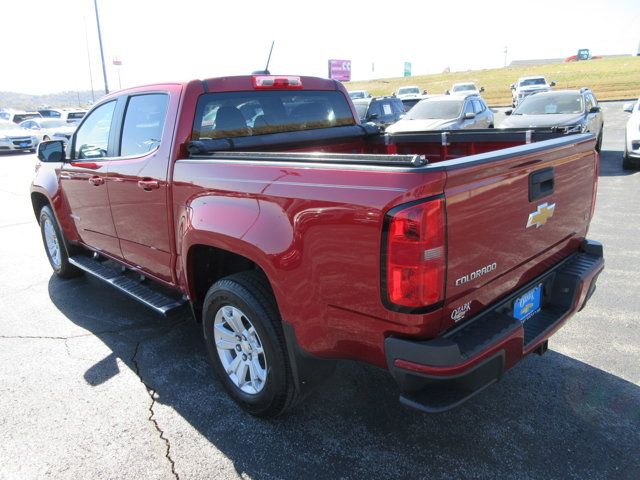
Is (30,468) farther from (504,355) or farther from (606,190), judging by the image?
(606,190)

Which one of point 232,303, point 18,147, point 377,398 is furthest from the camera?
point 18,147

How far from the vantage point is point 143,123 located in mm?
3721

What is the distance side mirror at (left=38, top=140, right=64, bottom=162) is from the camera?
458 centimetres

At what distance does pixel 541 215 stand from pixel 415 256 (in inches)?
39.0

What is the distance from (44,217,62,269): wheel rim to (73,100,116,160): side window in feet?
4.02

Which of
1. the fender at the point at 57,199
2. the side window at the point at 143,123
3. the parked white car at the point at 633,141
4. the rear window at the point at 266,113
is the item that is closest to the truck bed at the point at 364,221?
the rear window at the point at 266,113

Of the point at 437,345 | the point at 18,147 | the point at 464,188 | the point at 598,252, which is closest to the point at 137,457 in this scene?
the point at 437,345

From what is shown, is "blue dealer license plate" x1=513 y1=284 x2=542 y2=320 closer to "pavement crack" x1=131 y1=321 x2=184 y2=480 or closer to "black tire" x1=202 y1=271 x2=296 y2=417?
"black tire" x1=202 y1=271 x2=296 y2=417

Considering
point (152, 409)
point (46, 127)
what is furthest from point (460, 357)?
point (46, 127)

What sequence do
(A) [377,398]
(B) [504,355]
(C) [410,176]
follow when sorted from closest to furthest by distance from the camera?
(C) [410,176] → (B) [504,355] → (A) [377,398]

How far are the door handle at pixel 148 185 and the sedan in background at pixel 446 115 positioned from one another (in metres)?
8.59

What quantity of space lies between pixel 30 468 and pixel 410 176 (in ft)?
8.24

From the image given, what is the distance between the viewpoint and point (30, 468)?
8.73 ft

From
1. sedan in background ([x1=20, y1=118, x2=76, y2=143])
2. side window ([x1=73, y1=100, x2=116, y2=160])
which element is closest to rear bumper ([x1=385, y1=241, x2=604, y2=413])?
side window ([x1=73, y1=100, x2=116, y2=160])
